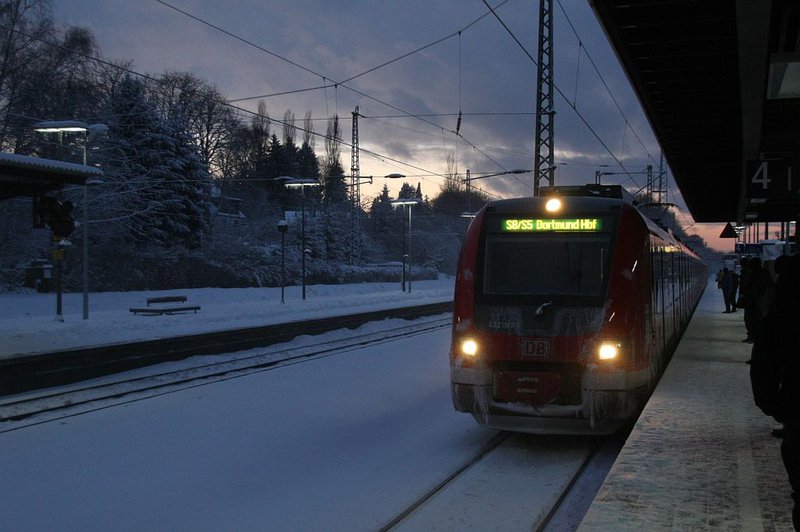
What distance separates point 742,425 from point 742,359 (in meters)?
6.04

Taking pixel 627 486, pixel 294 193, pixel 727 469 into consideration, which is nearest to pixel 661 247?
pixel 727 469

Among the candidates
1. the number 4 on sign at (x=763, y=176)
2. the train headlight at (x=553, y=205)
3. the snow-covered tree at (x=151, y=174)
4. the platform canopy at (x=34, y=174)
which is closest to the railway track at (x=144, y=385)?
the platform canopy at (x=34, y=174)

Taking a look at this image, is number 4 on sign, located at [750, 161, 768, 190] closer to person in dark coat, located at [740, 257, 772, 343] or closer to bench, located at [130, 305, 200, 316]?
person in dark coat, located at [740, 257, 772, 343]

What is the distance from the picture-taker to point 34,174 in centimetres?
1295

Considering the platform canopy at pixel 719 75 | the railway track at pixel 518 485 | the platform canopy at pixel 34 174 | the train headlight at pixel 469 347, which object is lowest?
the railway track at pixel 518 485

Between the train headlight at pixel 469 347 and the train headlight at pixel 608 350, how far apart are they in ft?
3.97

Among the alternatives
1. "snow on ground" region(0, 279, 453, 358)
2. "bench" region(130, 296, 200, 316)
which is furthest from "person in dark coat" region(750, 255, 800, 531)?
"bench" region(130, 296, 200, 316)

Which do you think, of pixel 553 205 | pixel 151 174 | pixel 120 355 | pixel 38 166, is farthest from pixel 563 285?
pixel 151 174

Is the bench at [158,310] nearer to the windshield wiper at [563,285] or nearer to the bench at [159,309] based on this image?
the bench at [159,309]

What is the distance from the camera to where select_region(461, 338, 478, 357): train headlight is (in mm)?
7246

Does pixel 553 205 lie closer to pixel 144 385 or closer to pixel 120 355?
pixel 144 385

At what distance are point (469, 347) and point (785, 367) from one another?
4.27 metres

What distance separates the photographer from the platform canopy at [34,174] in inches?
486

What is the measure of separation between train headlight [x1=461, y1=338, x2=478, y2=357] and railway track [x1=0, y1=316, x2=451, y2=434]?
19.3 ft
